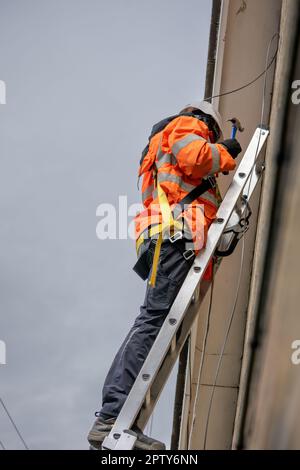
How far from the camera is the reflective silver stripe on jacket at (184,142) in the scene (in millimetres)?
3715

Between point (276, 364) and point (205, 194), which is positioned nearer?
point (276, 364)

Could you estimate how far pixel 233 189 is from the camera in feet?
12.7

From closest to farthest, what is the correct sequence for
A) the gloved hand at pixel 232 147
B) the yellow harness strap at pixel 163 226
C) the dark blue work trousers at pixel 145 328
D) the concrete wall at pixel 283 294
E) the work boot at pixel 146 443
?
the concrete wall at pixel 283 294, the work boot at pixel 146 443, the dark blue work trousers at pixel 145 328, the yellow harness strap at pixel 163 226, the gloved hand at pixel 232 147

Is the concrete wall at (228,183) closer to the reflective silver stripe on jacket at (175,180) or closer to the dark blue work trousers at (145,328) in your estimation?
the reflective silver stripe on jacket at (175,180)

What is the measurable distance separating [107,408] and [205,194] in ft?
4.20

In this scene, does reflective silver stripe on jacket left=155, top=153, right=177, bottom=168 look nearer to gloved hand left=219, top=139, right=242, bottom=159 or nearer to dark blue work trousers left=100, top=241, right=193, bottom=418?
gloved hand left=219, top=139, right=242, bottom=159

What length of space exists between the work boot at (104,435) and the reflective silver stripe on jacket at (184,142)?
4.64 feet

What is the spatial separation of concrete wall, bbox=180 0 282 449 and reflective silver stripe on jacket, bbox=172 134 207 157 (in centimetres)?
151

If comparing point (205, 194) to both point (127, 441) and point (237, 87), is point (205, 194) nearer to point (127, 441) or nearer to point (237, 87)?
point (127, 441)

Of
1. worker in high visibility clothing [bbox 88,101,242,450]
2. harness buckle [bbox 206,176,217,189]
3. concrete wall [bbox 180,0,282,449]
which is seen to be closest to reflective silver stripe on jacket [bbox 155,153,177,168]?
worker in high visibility clothing [bbox 88,101,242,450]

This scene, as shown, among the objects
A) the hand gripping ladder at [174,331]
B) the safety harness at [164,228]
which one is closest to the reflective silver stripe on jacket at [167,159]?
the safety harness at [164,228]

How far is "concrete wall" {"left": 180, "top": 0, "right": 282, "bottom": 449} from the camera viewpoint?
523 cm

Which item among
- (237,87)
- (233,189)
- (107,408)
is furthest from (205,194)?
(237,87)

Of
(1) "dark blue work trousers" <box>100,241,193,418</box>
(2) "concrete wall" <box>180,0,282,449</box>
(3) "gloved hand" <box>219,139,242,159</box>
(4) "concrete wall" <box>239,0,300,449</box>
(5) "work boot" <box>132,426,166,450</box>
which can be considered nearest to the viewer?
(4) "concrete wall" <box>239,0,300,449</box>
